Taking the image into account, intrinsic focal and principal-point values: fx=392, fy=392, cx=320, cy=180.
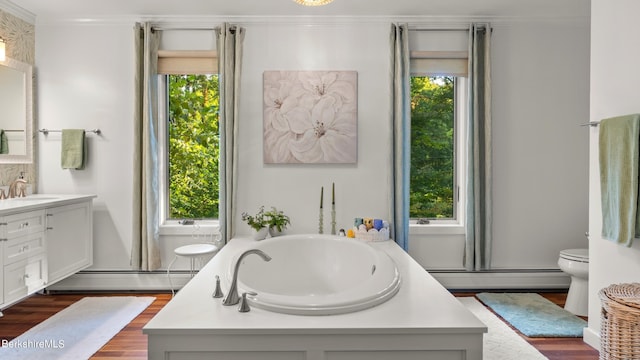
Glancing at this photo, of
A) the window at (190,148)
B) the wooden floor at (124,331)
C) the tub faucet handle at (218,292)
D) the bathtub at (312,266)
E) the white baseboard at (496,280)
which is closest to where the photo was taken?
A: the tub faucet handle at (218,292)

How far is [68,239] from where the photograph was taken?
3086mm

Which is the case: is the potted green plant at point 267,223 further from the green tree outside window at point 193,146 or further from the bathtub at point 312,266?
the green tree outside window at point 193,146

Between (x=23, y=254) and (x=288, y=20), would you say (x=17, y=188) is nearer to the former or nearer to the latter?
(x=23, y=254)

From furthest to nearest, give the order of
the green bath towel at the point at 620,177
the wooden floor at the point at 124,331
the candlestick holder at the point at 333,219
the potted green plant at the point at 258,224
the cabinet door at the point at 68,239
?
1. the candlestick holder at the point at 333,219
2. the potted green plant at the point at 258,224
3. the cabinet door at the point at 68,239
4. the wooden floor at the point at 124,331
5. the green bath towel at the point at 620,177

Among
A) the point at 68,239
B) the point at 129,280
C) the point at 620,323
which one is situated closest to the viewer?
the point at 620,323

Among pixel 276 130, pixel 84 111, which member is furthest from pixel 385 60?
pixel 84 111

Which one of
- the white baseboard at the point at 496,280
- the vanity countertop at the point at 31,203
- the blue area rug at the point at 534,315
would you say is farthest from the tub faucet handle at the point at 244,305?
the white baseboard at the point at 496,280

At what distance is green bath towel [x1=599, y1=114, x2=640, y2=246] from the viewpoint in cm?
208

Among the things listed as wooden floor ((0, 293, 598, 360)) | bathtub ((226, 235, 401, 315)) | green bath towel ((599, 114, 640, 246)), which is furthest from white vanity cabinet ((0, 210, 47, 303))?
green bath towel ((599, 114, 640, 246))

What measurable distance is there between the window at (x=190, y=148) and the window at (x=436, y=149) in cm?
186

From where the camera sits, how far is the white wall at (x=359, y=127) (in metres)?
3.46

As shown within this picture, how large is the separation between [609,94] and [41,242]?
384cm

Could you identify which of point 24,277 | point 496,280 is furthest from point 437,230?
point 24,277

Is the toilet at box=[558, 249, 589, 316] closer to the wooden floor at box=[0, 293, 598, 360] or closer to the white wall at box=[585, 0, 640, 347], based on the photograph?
the wooden floor at box=[0, 293, 598, 360]
